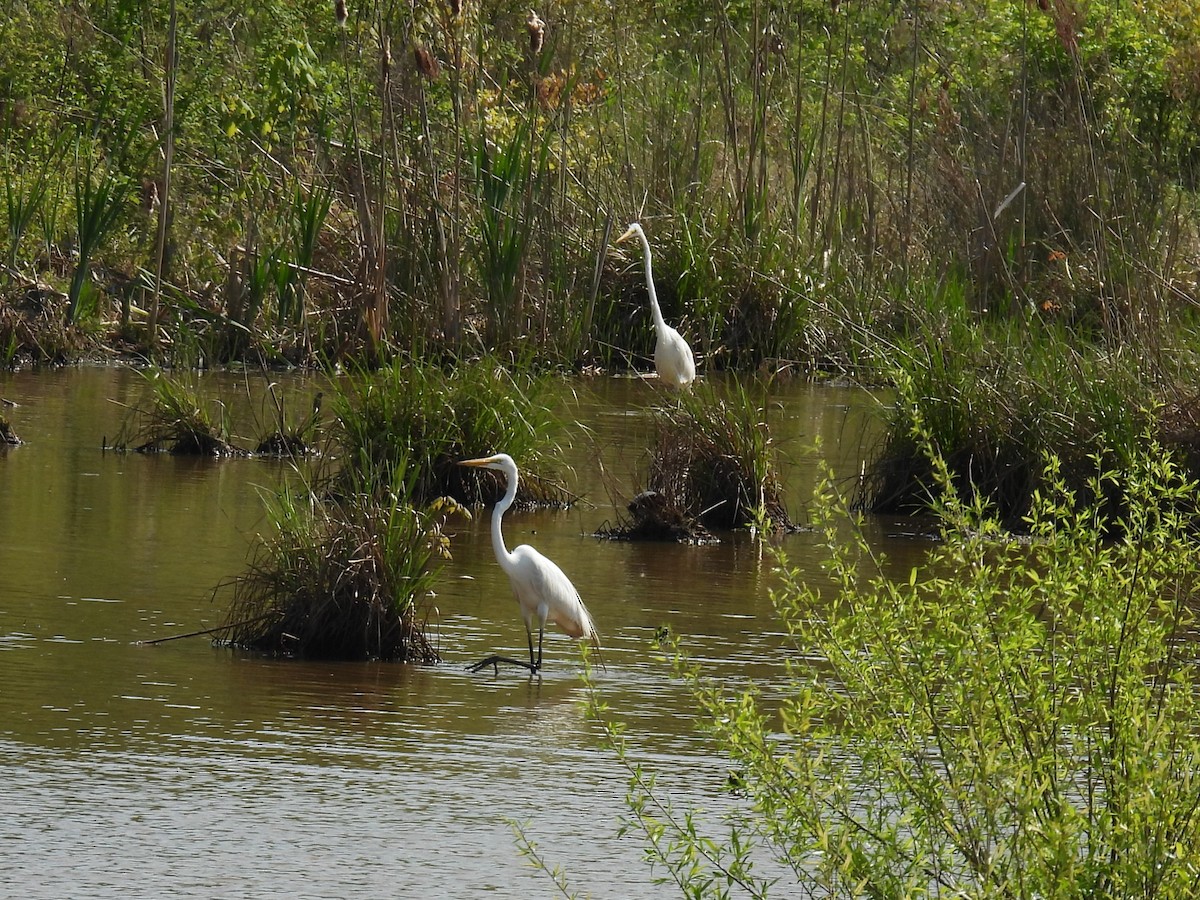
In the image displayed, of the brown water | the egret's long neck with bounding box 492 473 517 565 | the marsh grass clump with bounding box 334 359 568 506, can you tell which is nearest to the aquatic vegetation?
the brown water

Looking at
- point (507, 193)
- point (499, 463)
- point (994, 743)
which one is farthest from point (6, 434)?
point (994, 743)

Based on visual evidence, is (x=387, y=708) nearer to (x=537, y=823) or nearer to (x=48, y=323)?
(x=537, y=823)

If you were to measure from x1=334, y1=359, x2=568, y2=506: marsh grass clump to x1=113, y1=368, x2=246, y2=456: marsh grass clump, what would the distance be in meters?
1.53

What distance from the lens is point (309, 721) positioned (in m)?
6.47

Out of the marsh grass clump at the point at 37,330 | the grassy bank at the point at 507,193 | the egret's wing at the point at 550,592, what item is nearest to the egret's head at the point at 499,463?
the egret's wing at the point at 550,592

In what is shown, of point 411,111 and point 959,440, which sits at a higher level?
point 411,111

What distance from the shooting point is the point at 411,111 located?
616 inches

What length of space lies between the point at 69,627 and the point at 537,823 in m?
2.75

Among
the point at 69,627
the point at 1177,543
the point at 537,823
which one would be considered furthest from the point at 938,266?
the point at 1177,543

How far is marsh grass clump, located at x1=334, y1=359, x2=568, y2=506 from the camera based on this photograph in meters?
10.6

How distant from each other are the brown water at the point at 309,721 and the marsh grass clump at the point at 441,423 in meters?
0.39

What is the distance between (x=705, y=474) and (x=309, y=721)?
4.59 metres

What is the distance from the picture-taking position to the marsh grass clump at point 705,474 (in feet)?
34.4

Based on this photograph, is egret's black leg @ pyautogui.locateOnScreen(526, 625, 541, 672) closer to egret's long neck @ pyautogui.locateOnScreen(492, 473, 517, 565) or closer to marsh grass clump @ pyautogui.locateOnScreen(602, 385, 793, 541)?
egret's long neck @ pyautogui.locateOnScreen(492, 473, 517, 565)
